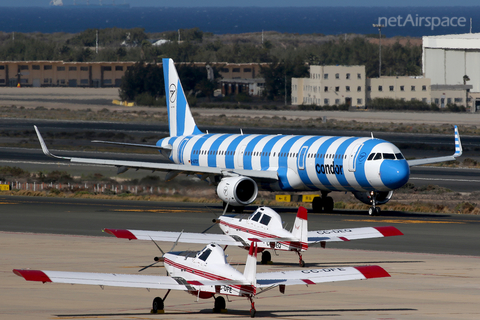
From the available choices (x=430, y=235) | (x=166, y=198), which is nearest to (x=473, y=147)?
(x=166, y=198)

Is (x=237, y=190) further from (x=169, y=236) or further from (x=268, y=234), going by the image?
(x=169, y=236)

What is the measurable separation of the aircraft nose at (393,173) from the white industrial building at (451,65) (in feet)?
466

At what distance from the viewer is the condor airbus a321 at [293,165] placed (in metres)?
43.7

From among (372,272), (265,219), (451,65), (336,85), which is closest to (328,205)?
(265,219)

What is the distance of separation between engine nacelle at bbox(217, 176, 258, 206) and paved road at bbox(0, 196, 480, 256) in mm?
1626

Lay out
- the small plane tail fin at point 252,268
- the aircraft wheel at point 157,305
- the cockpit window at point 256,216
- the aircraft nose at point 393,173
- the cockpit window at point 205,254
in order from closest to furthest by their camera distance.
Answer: the small plane tail fin at point 252,268 → the cockpit window at point 205,254 → the aircraft wheel at point 157,305 → the cockpit window at point 256,216 → the aircraft nose at point 393,173

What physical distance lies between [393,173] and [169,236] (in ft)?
68.0

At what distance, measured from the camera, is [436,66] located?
19425cm

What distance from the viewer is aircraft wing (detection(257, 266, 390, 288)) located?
19469mm

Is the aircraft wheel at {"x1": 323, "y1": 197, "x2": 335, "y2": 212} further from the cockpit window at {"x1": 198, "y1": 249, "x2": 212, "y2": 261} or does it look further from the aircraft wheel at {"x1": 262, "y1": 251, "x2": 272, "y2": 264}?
the cockpit window at {"x1": 198, "y1": 249, "x2": 212, "y2": 261}

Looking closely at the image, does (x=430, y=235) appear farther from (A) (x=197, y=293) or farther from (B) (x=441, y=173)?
(B) (x=441, y=173)

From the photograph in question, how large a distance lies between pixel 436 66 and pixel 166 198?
146m

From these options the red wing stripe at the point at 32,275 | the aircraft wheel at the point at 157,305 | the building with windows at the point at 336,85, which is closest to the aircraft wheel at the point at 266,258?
the aircraft wheel at the point at 157,305

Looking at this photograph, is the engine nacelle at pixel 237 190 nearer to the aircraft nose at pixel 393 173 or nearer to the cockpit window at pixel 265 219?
the aircraft nose at pixel 393 173
